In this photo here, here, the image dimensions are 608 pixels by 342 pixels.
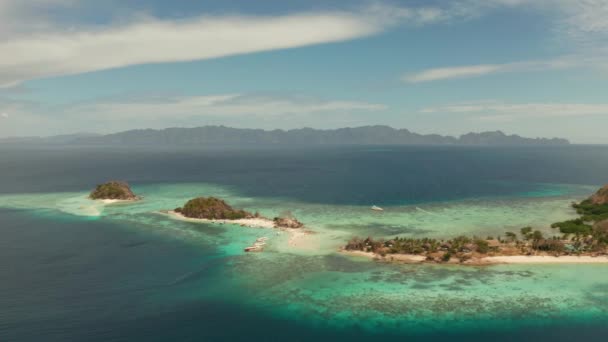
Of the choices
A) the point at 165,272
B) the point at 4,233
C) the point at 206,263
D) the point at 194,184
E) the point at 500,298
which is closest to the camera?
the point at 500,298

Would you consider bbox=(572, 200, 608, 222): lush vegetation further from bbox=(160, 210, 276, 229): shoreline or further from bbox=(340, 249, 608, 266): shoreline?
bbox=(160, 210, 276, 229): shoreline

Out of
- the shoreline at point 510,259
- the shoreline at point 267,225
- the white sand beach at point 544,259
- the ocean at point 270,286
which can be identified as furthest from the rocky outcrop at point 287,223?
the white sand beach at point 544,259

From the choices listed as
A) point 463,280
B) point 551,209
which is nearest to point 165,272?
point 463,280

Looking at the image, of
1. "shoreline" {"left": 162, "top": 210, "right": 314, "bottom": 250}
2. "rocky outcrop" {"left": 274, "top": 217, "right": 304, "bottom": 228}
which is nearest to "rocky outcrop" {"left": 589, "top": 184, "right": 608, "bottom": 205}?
"shoreline" {"left": 162, "top": 210, "right": 314, "bottom": 250}

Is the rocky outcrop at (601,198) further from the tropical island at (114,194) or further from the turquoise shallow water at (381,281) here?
the tropical island at (114,194)

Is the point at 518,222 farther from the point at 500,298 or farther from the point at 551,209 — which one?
the point at 500,298

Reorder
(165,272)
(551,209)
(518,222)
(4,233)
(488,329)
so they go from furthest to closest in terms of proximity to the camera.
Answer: (551,209) < (518,222) < (4,233) < (165,272) < (488,329)

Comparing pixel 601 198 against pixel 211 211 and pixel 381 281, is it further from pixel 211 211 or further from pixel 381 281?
pixel 211 211

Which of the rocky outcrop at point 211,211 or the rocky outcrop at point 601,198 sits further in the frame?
the rocky outcrop at point 601,198
